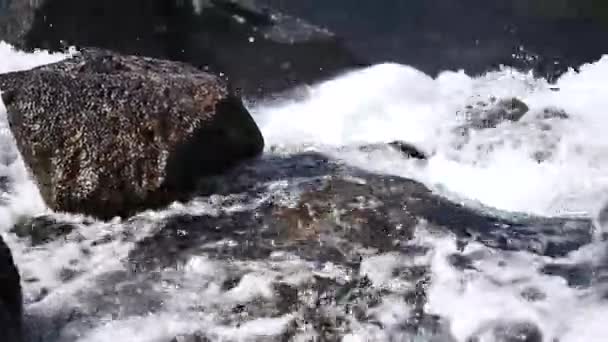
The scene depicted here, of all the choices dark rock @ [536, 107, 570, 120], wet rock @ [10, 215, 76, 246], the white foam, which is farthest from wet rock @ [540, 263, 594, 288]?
dark rock @ [536, 107, 570, 120]

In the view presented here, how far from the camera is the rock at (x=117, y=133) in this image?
580cm

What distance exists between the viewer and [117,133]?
591 cm

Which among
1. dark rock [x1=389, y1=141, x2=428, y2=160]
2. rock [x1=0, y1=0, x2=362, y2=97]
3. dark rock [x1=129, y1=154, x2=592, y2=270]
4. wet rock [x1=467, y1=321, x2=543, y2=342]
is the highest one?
rock [x1=0, y1=0, x2=362, y2=97]

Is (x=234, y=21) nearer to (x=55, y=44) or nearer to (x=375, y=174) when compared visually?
(x=55, y=44)

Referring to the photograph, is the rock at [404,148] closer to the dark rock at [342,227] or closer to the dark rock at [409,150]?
the dark rock at [409,150]

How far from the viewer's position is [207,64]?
1002 centimetres

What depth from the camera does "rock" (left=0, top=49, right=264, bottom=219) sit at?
5.80 metres

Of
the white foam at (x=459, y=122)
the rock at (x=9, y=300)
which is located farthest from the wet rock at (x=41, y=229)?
the white foam at (x=459, y=122)

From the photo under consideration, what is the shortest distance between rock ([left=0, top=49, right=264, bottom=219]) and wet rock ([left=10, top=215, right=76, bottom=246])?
0.14 metres

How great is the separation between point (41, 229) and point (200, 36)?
5.05m

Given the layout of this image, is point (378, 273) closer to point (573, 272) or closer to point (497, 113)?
point (573, 272)

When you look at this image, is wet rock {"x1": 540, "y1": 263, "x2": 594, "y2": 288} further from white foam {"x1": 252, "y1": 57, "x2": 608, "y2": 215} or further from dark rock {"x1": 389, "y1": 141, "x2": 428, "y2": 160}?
dark rock {"x1": 389, "y1": 141, "x2": 428, "y2": 160}

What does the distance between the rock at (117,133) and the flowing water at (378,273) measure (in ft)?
0.56

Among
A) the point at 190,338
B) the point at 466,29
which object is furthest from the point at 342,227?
the point at 466,29
